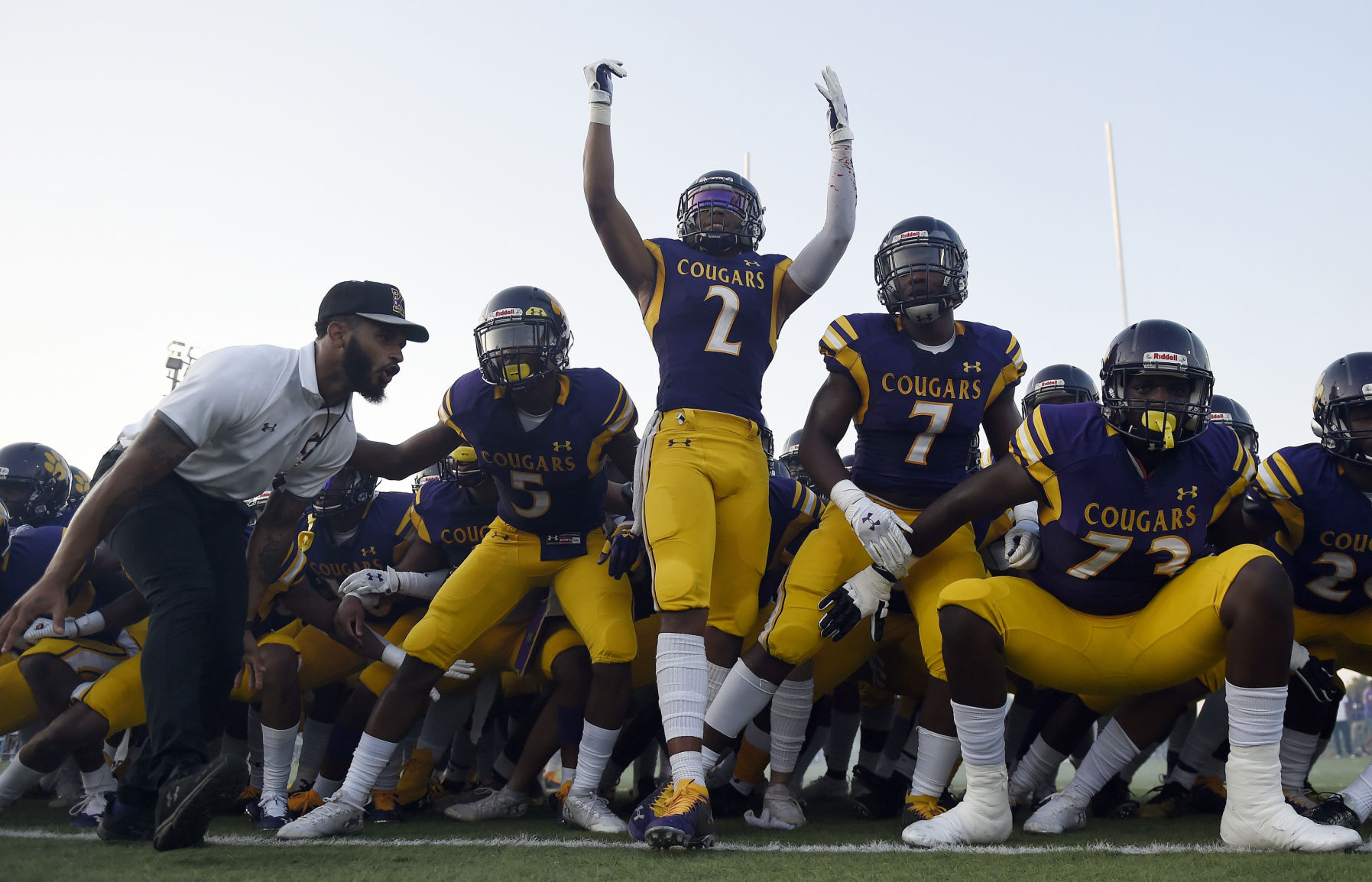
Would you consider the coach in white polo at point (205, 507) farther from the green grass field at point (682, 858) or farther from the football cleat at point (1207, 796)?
the football cleat at point (1207, 796)

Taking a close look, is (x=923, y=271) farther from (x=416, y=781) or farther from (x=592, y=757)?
(x=416, y=781)

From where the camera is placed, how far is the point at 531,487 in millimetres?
4664

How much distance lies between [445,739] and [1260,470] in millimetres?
4146

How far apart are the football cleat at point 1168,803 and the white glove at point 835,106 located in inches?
128

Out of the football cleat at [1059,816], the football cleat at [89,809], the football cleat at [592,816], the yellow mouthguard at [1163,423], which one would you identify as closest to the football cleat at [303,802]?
the football cleat at [89,809]

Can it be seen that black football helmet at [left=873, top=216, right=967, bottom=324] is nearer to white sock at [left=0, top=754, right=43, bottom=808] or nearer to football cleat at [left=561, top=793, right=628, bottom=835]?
football cleat at [left=561, top=793, right=628, bottom=835]

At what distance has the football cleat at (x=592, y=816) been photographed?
3.96 meters

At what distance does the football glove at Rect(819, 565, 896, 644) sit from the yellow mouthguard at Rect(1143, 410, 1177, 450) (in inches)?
42.0

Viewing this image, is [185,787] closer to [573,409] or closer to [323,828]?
[323,828]

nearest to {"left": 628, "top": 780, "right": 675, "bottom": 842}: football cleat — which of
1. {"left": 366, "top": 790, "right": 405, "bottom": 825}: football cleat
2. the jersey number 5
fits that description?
the jersey number 5

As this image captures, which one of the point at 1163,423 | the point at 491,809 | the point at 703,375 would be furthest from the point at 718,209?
the point at 491,809

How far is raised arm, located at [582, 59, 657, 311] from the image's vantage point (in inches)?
165

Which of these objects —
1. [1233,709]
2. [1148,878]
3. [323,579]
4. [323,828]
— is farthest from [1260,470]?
[323,579]

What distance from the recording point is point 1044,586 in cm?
369
